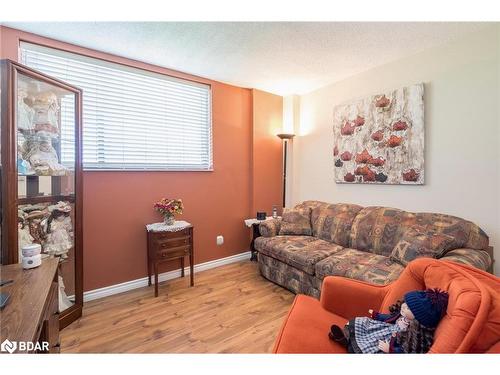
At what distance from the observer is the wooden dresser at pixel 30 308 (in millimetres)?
837

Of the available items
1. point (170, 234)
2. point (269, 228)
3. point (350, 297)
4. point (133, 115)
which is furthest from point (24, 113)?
point (350, 297)

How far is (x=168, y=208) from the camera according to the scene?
2.48 meters

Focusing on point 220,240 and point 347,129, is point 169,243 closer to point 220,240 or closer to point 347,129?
point 220,240

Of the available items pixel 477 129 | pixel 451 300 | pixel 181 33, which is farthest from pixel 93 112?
pixel 477 129

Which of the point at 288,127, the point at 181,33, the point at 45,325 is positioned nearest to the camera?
the point at 45,325

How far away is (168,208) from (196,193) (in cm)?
50

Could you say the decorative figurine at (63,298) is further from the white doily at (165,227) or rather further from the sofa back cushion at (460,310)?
the sofa back cushion at (460,310)

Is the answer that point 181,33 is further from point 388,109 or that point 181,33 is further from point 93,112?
point 388,109

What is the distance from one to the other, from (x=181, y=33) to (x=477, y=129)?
8.73 feet

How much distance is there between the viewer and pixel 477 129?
1.99m

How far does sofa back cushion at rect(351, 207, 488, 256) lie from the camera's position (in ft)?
→ 6.01

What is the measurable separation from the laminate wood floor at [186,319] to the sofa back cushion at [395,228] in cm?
96

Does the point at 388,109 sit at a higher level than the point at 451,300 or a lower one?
higher

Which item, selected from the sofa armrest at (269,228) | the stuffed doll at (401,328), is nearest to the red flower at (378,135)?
the sofa armrest at (269,228)
